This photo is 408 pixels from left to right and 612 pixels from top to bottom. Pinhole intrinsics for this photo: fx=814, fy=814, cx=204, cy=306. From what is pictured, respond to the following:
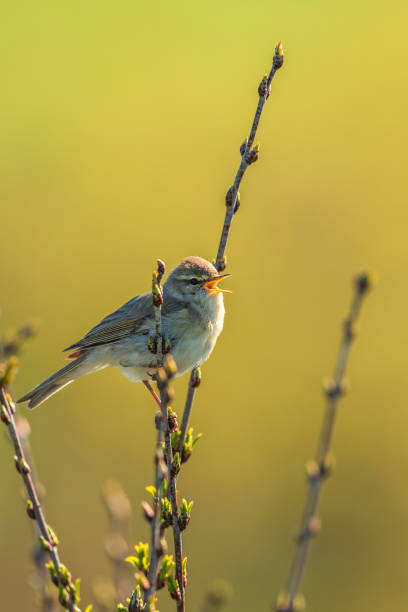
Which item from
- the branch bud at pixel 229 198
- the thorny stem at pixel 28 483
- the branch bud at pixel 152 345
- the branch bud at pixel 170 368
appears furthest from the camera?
the branch bud at pixel 229 198

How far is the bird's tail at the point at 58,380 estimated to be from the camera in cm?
459

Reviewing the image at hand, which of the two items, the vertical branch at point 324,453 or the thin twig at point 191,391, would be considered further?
the thin twig at point 191,391

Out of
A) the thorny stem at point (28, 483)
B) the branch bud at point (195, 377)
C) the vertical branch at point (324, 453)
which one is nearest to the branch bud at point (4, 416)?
the thorny stem at point (28, 483)

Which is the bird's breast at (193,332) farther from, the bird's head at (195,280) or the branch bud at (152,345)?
the branch bud at (152,345)

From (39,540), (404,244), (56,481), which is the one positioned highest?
(404,244)

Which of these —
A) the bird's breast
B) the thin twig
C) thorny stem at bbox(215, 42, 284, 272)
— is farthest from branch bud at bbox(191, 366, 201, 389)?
the bird's breast

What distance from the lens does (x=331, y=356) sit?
A: 32.6ft

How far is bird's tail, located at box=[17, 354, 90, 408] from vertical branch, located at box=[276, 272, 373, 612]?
2776 millimetres

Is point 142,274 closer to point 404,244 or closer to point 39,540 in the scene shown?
point 404,244

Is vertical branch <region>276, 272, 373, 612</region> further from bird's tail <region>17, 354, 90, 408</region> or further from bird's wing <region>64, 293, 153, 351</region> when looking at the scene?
bird's tail <region>17, 354, 90, 408</region>

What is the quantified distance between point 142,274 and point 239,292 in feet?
4.23

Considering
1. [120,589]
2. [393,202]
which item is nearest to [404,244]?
[393,202]

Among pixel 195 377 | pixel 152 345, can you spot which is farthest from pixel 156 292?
pixel 195 377

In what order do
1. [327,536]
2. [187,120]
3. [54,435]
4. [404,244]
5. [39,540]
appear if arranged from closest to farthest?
1. [39,540]
2. [327,536]
3. [54,435]
4. [404,244]
5. [187,120]
